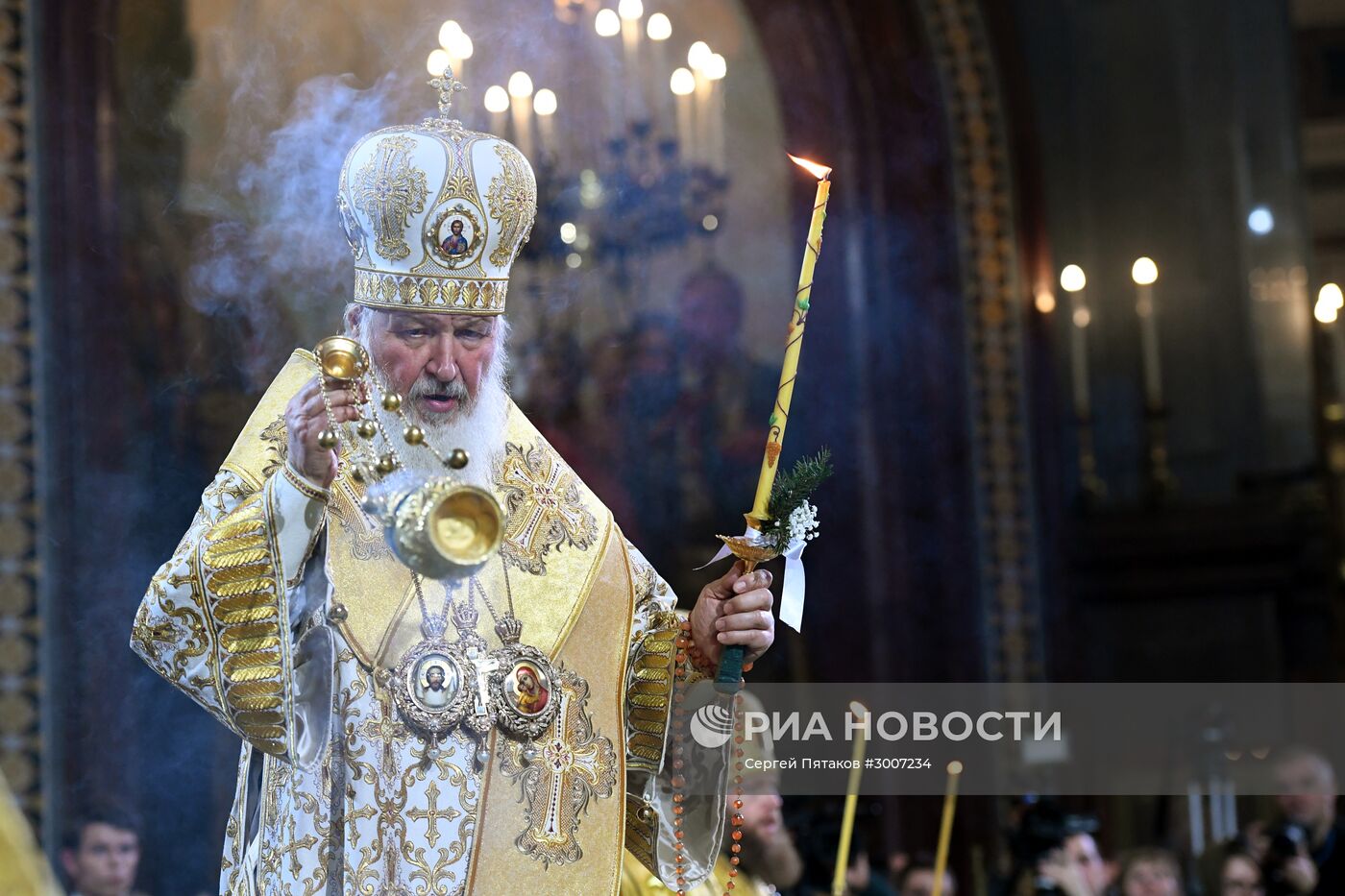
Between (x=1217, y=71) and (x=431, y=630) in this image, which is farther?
(x=1217, y=71)

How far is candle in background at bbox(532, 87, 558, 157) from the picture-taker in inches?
286

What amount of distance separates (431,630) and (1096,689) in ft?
16.9

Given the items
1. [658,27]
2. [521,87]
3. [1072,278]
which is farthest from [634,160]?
[1072,278]

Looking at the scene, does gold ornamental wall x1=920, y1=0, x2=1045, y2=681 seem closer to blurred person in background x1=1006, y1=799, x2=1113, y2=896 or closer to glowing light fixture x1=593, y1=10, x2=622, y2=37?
glowing light fixture x1=593, y1=10, x2=622, y2=37

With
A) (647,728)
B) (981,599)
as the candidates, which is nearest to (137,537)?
(647,728)

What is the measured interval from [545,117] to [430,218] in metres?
3.96

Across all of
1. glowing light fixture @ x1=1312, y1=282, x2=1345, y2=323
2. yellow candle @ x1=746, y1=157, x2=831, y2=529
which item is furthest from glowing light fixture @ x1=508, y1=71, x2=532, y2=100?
yellow candle @ x1=746, y1=157, x2=831, y2=529

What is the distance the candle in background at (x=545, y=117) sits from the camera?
23.8ft

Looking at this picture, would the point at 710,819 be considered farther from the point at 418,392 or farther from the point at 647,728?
the point at 418,392

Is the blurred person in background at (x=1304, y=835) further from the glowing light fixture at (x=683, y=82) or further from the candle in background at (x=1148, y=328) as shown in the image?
the glowing light fixture at (x=683, y=82)

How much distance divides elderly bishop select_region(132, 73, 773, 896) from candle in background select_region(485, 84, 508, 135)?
3026 millimetres

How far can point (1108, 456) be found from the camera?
8.44 m

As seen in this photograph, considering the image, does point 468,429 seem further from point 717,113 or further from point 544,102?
point 717,113

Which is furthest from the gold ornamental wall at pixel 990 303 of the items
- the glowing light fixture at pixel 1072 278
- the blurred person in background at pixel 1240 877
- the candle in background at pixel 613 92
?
the blurred person in background at pixel 1240 877
